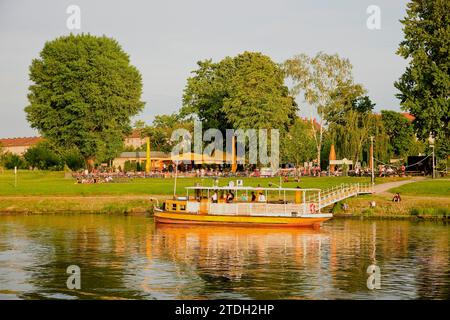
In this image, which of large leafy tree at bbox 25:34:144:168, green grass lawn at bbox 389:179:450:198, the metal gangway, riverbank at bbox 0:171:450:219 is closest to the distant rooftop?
large leafy tree at bbox 25:34:144:168

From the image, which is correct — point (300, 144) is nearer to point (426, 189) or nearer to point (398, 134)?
point (398, 134)

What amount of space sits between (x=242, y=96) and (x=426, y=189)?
36.5 metres

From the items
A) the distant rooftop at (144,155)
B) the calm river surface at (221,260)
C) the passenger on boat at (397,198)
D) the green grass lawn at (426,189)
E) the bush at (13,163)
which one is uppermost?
the distant rooftop at (144,155)

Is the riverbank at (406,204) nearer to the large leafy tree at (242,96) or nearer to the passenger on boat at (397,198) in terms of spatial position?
the passenger on boat at (397,198)

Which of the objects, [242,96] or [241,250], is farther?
[242,96]

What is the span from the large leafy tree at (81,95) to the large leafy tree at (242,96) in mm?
13448

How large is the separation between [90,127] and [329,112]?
109 feet

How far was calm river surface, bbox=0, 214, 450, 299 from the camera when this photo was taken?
36.6 meters

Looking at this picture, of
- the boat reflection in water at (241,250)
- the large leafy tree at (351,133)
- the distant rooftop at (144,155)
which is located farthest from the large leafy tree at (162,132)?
the boat reflection in water at (241,250)

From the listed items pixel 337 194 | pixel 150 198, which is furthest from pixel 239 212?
pixel 150 198

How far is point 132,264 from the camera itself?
43.8 metres

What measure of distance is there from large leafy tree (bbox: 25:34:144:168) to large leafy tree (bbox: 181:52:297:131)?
529 inches

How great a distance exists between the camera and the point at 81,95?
4208 inches

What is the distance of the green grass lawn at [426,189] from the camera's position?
74438mm
